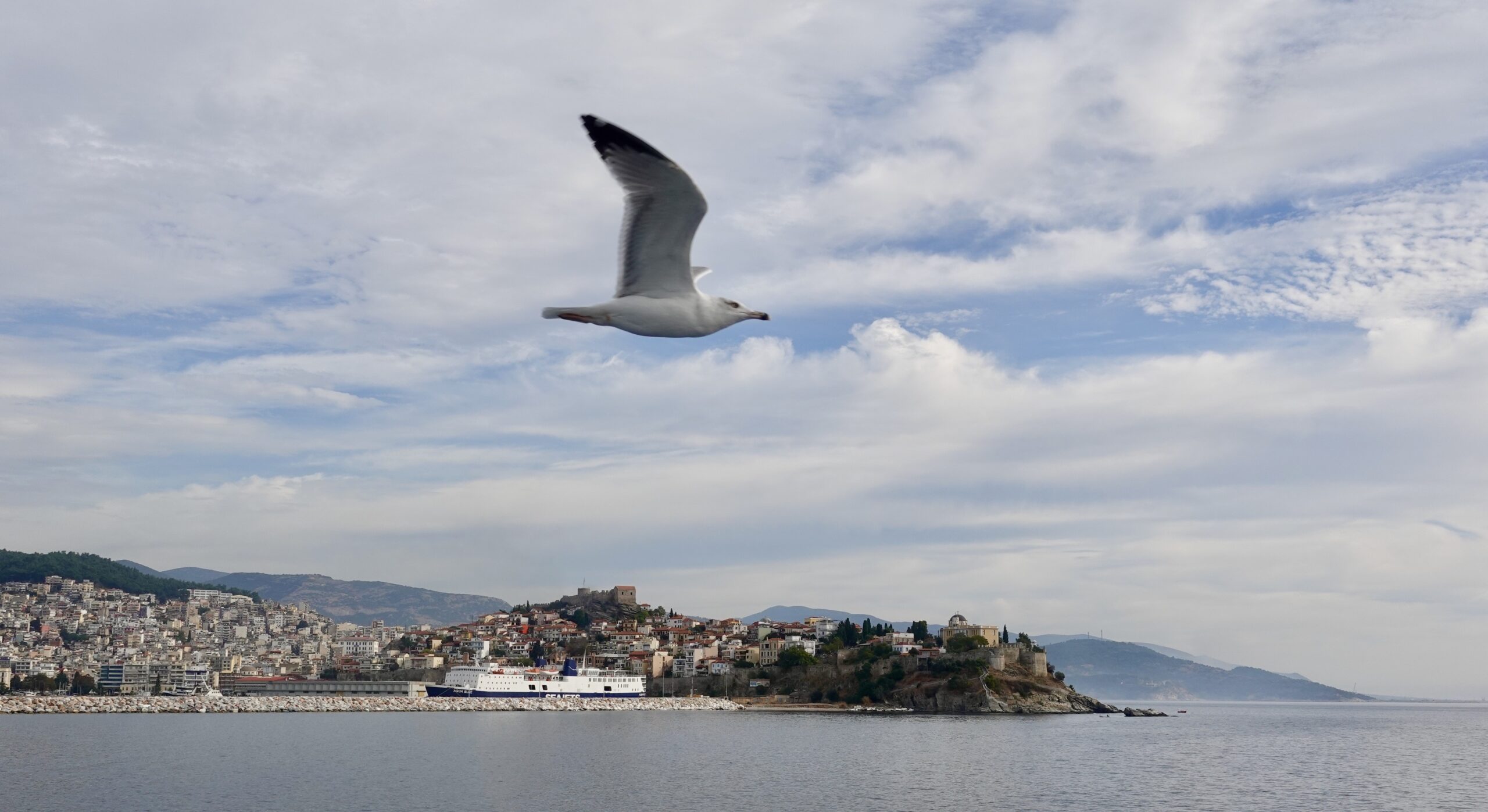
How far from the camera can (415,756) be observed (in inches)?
1517

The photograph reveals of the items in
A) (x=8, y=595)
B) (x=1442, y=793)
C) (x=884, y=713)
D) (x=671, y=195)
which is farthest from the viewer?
(x=8, y=595)

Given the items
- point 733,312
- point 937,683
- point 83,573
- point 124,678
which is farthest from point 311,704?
point 83,573

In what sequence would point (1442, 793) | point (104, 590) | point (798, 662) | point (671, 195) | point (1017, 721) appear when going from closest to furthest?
point (671, 195) → point (1442, 793) → point (1017, 721) → point (798, 662) → point (104, 590)

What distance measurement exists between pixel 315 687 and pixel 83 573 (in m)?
99.9

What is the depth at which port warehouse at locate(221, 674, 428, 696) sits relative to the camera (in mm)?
86875

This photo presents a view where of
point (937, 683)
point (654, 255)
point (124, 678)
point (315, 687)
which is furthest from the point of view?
point (124, 678)

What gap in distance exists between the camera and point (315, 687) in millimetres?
92188

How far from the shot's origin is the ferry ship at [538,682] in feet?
261

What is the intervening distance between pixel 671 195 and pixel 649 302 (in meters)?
0.77

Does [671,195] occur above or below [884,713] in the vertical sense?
above

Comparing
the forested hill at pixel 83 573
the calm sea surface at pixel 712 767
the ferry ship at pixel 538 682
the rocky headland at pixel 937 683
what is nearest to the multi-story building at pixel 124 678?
the ferry ship at pixel 538 682

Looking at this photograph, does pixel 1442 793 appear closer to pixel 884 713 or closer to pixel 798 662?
pixel 884 713

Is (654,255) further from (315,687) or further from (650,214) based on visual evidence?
(315,687)

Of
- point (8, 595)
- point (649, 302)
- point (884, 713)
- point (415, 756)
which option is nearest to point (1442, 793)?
point (415, 756)
